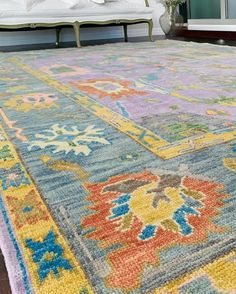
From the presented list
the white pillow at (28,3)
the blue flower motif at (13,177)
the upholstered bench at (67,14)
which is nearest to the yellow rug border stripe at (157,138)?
the blue flower motif at (13,177)

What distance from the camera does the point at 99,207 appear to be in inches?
30.5

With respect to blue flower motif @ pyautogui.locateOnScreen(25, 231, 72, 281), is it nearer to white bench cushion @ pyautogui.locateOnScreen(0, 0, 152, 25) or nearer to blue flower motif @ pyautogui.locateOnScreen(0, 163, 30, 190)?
blue flower motif @ pyautogui.locateOnScreen(0, 163, 30, 190)

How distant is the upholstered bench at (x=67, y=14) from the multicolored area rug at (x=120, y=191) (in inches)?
91.6

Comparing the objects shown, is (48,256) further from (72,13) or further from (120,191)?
(72,13)

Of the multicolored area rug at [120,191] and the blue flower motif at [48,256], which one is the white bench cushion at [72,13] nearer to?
the multicolored area rug at [120,191]

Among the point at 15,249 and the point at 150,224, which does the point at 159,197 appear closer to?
the point at 150,224

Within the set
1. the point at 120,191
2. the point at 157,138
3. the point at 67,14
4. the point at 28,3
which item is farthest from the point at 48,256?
the point at 28,3

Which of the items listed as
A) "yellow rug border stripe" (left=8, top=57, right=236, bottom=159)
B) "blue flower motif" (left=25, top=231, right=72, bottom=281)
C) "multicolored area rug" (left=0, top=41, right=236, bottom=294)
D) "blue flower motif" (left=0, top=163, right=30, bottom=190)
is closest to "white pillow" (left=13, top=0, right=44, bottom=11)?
"multicolored area rug" (left=0, top=41, right=236, bottom=294)

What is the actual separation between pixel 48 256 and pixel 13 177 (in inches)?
14.3

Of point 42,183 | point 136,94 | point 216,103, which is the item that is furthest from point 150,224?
point 136,94

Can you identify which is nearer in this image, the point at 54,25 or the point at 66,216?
the point at 66,216

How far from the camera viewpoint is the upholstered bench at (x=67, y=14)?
3812mm

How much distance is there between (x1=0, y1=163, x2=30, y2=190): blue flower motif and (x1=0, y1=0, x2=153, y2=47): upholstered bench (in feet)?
10.7

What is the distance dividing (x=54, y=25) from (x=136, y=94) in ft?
8.54
